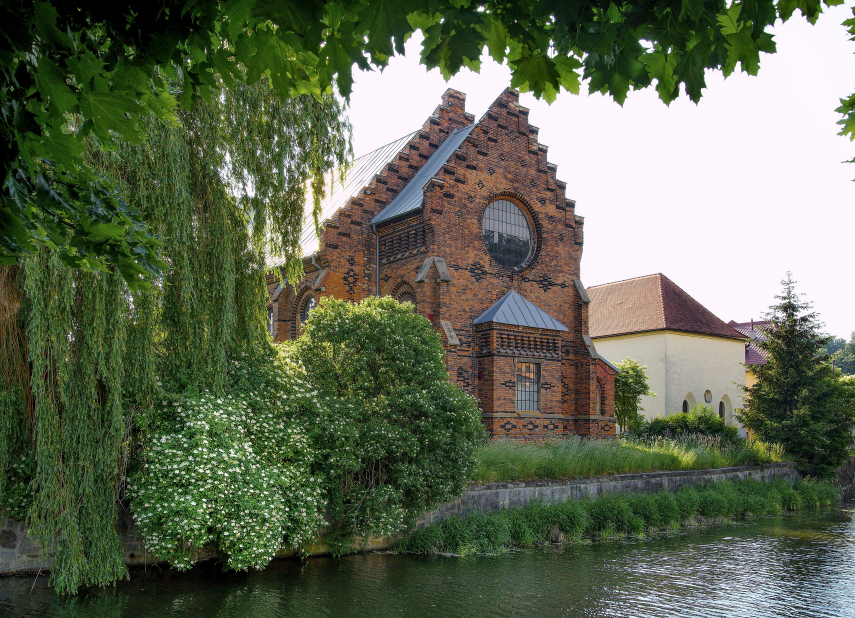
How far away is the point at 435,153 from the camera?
25.6m

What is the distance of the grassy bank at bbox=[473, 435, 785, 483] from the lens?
16.3 m

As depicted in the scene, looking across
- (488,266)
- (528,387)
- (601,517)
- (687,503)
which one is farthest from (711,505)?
(488,266)

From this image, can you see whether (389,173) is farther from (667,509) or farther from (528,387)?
(667,509)

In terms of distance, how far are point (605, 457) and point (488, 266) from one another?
722 centimetres

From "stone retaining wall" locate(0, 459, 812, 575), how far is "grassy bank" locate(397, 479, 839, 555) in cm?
28

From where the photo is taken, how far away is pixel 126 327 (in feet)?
33.6

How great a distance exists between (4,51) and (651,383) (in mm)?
35783

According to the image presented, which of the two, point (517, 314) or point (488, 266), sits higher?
point (488, 266)

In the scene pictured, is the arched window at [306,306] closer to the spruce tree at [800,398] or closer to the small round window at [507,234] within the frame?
the small round window at [507,234]

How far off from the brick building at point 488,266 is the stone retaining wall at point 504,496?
146 inches

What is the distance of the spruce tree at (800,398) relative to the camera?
81.9 ft

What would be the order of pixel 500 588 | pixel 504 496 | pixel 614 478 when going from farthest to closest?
1. pixel 614 478
2. pixel 504 496
3. pixel 500 588

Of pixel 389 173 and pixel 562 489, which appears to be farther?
pixel 389 173

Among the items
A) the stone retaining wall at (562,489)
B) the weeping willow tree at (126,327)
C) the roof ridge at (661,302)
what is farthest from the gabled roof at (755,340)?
the weeping willow tree at (126,327)
